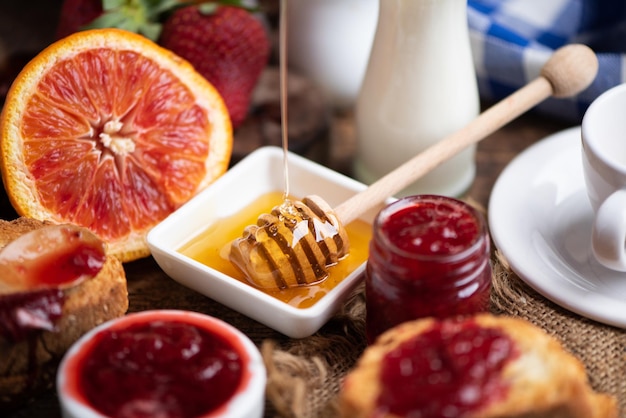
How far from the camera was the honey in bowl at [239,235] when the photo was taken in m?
2.25

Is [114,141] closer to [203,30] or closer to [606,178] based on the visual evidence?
[203,30]

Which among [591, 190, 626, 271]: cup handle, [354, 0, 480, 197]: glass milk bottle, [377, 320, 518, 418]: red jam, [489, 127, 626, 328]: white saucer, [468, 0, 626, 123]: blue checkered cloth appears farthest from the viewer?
[468, 0, 626, 123]: blue checkered cloth

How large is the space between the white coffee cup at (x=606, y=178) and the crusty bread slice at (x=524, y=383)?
15.5 inches

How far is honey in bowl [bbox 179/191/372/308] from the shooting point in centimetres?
225

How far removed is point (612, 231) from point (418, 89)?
799 millimetres

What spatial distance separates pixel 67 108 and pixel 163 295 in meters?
0.58

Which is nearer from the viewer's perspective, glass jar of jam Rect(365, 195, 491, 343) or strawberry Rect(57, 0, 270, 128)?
glass jar of jam Rect(365, 195, 491, 343)

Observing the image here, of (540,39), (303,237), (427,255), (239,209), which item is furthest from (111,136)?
(540,39)

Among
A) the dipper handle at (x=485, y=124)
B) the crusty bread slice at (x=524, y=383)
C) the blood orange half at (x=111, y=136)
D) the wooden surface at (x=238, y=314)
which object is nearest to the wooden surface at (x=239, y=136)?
the wooden surface at (x=238, y=314)

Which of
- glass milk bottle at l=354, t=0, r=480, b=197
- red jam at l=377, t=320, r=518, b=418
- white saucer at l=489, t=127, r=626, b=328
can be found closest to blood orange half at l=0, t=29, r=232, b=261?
glass milk bottle at l=354, t=0, r=480, b=197

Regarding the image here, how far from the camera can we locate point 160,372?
180 cm

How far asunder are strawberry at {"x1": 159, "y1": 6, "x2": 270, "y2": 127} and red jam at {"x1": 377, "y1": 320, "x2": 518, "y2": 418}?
4.45 ft

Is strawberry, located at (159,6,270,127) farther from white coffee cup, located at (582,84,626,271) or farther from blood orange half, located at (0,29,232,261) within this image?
white coffee cup, located at (582,84,626,271)

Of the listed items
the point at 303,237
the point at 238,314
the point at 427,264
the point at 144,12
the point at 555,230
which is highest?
the point at 144,12
